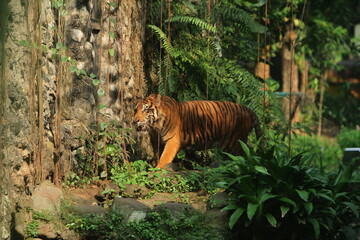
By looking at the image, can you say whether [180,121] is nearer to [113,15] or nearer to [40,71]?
[113,15]

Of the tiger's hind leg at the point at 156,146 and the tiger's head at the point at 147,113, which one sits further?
the tiger's hind leg at the point at 156,146

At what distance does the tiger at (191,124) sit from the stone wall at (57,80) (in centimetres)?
37

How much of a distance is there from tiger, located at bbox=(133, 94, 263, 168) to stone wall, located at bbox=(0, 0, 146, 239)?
0.37m

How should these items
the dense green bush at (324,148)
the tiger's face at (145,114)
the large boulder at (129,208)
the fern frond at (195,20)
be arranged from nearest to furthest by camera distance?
the large boulder at (129,208) < the tiger's face at (145,114) < the fern frond at (195,20) < the dense green bush at (324,148)

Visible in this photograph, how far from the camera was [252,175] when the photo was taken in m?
5.95

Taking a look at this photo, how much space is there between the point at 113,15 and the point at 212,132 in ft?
5.55

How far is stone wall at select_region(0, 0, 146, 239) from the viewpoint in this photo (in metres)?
5.36

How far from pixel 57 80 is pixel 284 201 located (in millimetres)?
2416

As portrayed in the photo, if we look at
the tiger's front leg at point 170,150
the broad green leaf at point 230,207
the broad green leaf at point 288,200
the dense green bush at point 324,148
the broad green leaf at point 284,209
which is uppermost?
the tiger's front leg at point 170,150

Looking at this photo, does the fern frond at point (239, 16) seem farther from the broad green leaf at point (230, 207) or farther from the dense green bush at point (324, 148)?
the dense green bush at point (324, 148)

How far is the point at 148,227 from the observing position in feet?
18.9

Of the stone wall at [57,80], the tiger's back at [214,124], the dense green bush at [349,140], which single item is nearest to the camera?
the stone wall at [57,80]

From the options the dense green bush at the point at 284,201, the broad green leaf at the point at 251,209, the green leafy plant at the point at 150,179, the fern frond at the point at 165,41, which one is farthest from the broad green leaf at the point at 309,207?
the fern frond at the point at 165,41

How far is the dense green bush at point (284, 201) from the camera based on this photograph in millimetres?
5789
